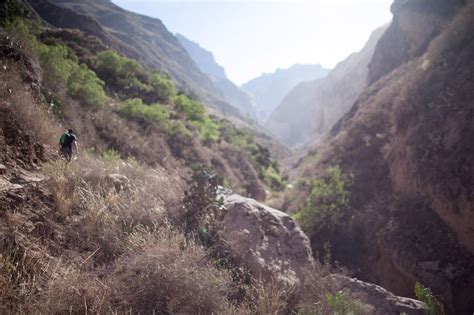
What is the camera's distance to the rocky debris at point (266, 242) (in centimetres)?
434

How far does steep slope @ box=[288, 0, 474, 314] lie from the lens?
620cm

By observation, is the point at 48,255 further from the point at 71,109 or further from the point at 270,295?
the point at 71,109

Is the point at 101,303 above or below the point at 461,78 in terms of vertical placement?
below

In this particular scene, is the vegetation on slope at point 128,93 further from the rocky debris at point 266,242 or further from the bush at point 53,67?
the rocky debris at point 266,242

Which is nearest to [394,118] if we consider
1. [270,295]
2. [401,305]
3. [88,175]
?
[401,305]

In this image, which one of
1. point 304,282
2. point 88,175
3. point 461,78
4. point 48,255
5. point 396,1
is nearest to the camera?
point 48,255

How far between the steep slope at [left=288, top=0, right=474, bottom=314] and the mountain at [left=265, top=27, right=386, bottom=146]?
39648mm

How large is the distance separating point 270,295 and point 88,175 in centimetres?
361

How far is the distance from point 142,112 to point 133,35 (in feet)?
224

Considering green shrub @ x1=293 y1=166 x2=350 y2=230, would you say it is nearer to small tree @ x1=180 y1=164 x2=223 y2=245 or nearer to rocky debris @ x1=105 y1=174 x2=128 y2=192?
small tree @ x1=180 y1=164 x2=223 y2=245

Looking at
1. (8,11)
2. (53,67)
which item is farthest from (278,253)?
(8,11)

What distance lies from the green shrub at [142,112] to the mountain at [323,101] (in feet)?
132

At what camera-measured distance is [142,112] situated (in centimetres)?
1313

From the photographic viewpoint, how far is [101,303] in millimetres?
2789
